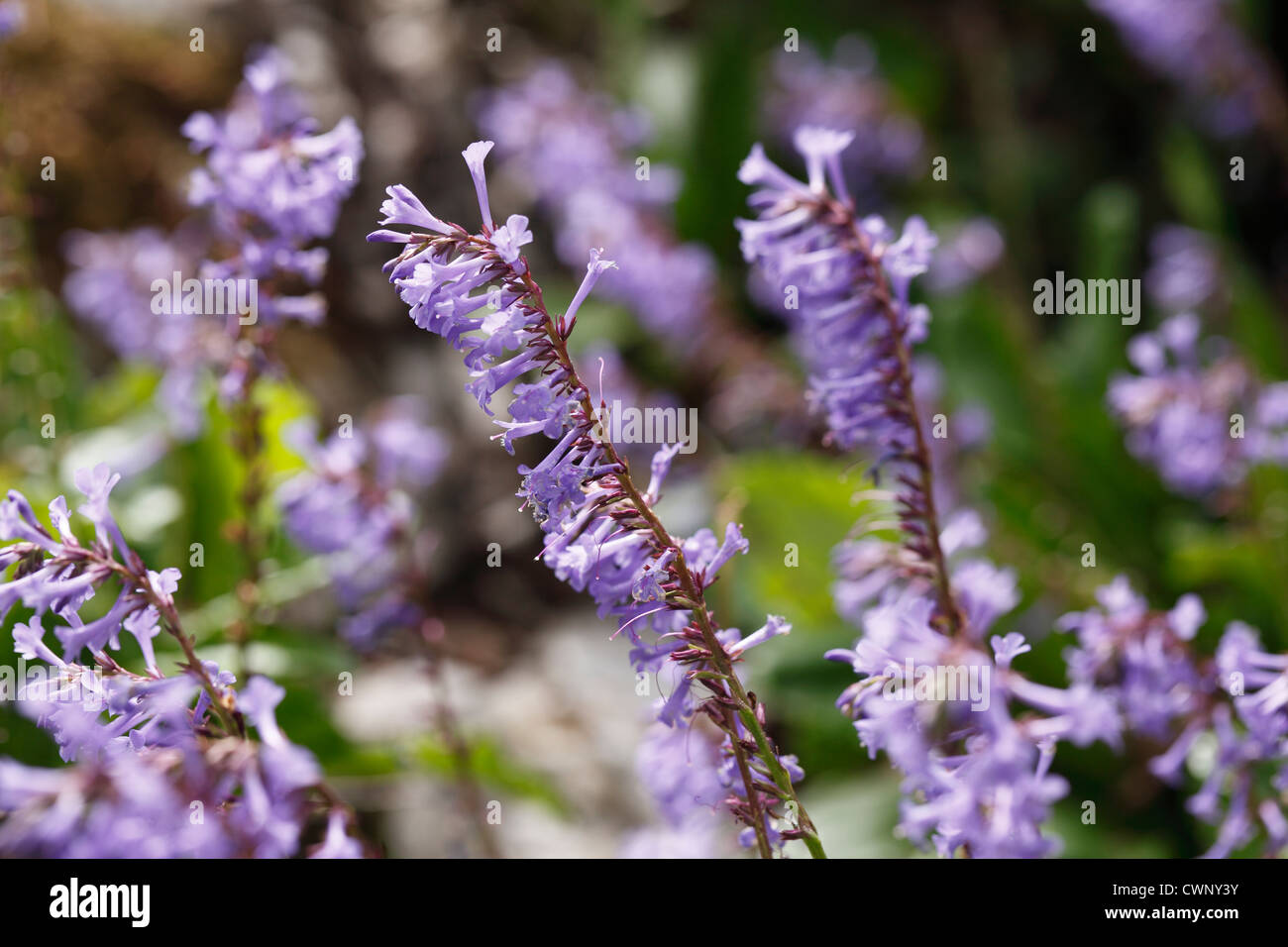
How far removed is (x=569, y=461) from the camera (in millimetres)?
1553

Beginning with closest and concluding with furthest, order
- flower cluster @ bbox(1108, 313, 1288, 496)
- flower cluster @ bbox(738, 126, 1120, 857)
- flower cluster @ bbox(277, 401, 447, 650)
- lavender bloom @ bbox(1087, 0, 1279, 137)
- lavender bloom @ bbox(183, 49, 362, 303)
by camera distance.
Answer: flower cluster @ bbox(738, 126, 1120, 857) < lavender bloom @ bbox(183, 49, 362, 303) < flower cluster @ bbox(277, 401, 447, 650) < flower cluster @ bbox(1108, 313, 1288, 496) < lavender bloom @ bbox(1087, 0, 1279, 137)

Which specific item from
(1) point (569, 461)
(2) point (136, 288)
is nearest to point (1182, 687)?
(1) point (569, 461)

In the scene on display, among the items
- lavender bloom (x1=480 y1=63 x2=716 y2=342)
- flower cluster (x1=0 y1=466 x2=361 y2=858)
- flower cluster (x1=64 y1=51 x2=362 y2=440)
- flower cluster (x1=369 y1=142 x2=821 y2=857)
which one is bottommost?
flower cluster (x1=0 y1=466 x2=361 y2=858)

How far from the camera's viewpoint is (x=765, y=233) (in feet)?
6.90

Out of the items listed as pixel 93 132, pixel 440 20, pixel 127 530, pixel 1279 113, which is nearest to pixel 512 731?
pixel 127 530

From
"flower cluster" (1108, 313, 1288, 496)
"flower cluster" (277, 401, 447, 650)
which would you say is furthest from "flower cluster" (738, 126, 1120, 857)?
"flower cluster" (1108, 313, 1288, 496)

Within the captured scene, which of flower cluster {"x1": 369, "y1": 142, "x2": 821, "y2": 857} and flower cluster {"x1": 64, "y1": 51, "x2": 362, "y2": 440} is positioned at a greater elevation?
flower cluster {"x1": 64, "y1": 51, "x2": 362, "y2": 440}

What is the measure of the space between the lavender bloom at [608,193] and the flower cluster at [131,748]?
3.24 metres

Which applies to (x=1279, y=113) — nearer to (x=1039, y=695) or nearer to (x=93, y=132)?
(x=1039, y=695)

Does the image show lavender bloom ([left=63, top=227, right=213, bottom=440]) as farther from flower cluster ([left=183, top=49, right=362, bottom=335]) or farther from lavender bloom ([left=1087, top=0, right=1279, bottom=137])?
lavender bloom ([left=1087, top=0, right=1279, bottom=137])

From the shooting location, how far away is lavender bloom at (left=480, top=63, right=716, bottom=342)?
4.69 metres

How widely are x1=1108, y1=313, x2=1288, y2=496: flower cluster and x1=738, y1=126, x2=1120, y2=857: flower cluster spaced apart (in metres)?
1.48

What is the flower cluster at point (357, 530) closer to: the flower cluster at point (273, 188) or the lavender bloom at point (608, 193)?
the flower cluster at point (273, 188)
